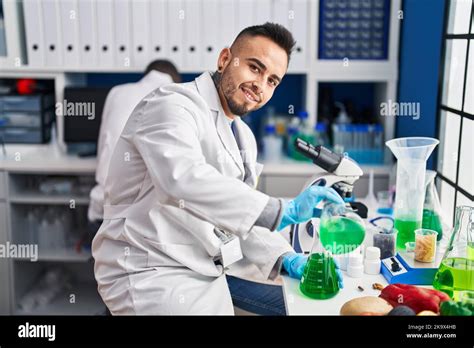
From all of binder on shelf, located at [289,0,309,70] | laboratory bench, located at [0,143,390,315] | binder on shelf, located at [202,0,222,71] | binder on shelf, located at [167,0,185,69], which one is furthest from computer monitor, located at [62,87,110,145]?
binder on shelf, located at [289,0,309,70]

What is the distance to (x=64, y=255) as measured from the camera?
101 inches

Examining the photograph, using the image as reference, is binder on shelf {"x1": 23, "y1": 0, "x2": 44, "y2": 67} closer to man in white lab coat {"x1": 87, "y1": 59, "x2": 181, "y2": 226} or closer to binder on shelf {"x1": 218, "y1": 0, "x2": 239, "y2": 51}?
man in white lab coat {"x1": 87, "y1": 59, "x2": 181, "y2": 226}

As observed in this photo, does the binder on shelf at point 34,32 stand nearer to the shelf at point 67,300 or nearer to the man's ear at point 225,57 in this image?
the shelf at point 67,300

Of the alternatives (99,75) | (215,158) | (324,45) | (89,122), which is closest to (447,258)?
(215,158)

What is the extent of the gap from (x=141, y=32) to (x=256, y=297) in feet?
4.69

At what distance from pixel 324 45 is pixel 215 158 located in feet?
4.73

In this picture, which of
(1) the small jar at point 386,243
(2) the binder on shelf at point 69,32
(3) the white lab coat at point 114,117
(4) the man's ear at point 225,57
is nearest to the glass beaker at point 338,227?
(1) the small jar at point 386,243

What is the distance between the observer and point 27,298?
2.55 meters

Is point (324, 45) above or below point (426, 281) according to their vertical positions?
above

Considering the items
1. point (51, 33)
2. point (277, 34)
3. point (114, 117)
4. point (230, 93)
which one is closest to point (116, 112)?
point (114, 117)

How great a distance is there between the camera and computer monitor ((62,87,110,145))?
2619 mm

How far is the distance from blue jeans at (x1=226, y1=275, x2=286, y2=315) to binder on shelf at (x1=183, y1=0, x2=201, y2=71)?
49.6 inches

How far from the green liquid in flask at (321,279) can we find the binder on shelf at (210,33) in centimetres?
152

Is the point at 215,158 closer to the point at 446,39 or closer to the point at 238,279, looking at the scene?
the point at 238,279
